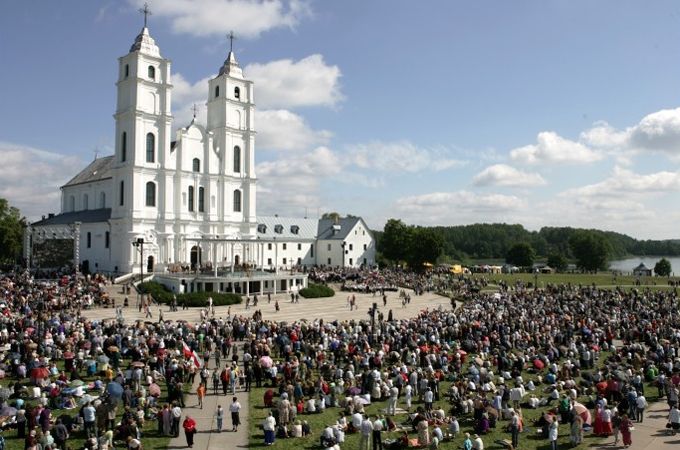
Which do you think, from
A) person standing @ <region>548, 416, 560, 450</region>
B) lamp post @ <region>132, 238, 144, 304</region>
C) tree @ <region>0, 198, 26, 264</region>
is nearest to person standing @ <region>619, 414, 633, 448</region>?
person standing @ <region>548, 416, 560, 450</region>

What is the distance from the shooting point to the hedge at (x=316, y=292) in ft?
153

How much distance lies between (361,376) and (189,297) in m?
23.1

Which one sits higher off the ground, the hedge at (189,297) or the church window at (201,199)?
the church window at (201,199)

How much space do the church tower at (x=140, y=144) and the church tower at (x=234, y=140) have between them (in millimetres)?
6235

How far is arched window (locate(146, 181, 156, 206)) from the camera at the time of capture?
5231 centimetres

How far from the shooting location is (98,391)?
17844mm

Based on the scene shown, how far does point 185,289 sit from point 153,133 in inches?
643

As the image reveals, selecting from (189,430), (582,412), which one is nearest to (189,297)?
(189,430)

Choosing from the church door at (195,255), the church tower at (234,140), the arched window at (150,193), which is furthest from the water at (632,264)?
the arched window at (150,193)

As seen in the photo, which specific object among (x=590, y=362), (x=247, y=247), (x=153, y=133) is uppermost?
(x=153, y=133)

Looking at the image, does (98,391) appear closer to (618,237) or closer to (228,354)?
(228,354)

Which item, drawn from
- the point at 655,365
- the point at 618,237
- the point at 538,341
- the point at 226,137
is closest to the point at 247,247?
the point at 226,137

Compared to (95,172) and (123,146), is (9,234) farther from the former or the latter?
(123,146)

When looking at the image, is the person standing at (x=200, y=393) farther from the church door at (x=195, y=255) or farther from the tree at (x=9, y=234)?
the tree at (x=9, y=234)
